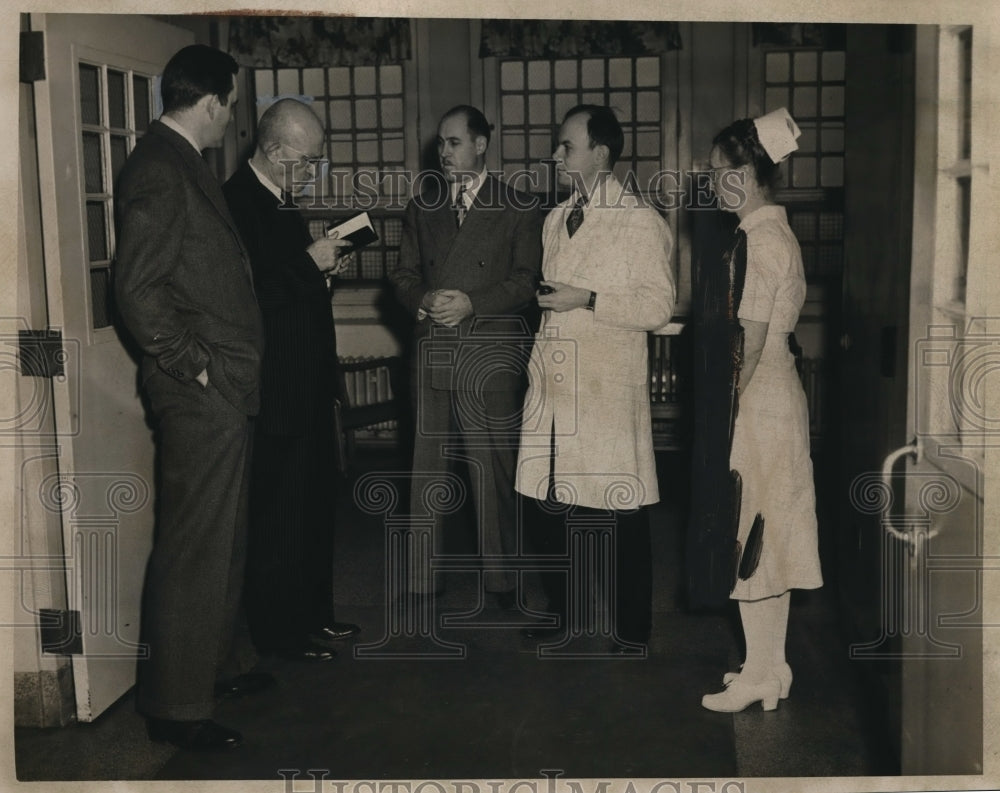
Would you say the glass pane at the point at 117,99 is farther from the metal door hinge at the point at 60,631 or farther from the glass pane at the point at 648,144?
the glass pane at the point at 648,144

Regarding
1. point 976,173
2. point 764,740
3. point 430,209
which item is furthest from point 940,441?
point 430,209

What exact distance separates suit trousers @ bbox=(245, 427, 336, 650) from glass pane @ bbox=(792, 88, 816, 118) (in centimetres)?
425

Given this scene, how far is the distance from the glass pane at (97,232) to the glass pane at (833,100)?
4741 mm

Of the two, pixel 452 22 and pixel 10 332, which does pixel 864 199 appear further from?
pixel 452 22

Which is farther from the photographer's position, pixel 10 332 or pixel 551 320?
pixel 551 320

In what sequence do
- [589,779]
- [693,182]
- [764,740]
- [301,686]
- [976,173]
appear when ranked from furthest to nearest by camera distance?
[693,182]
[301,686]
[764,740]
[589,779]
[976,173]

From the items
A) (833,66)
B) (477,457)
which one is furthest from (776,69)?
(477,457)

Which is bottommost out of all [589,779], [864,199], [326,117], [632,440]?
[589,779]

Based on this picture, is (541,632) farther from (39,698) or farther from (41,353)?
(41,353)

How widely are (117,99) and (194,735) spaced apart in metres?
1.85

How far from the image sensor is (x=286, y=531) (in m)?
3.71

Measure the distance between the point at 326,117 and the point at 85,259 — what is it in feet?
14.1

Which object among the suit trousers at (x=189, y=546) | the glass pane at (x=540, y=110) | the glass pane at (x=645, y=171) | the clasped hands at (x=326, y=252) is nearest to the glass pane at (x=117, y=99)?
the clasped hands at (x=326, y=252)

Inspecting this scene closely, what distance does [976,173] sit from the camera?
2.66 m
